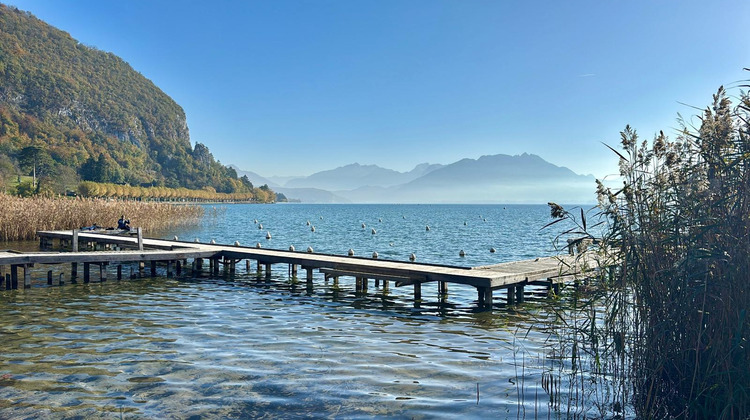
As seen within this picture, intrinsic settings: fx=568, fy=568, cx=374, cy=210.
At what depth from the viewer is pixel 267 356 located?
28.4 feet

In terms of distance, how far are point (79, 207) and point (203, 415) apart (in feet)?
96.8

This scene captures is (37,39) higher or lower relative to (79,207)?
higher

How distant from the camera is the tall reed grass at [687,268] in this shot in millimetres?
4637

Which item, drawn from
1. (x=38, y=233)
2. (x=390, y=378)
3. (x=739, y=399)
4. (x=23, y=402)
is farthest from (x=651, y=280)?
(x=38, y=233)

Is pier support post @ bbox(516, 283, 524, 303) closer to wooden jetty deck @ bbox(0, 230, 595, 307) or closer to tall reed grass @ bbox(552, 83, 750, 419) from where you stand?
wooden jetty deck @ bbox(0, 230, 595, 307)

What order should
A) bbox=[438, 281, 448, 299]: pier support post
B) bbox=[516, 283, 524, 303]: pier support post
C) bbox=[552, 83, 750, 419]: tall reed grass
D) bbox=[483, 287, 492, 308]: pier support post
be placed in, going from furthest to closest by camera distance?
bbox=[438, 281, 448, 299]: pier support post < bbox=[516, 283, 524, 303]: pier support post < bbox=[483, 287, 492, 308]: pier support post < bbox=[552, 83, 750, 419]: tall reed grass

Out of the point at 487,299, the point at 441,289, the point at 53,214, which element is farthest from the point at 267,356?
the point at 53,214

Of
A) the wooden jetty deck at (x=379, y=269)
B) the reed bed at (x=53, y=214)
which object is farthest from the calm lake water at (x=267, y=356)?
the reed bed at (x=53, y=214)

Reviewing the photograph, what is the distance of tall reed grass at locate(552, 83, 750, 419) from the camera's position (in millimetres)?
4637

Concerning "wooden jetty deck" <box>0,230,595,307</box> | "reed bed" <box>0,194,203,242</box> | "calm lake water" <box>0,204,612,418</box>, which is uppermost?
"reed bed" <box>0,194,203,242</box>

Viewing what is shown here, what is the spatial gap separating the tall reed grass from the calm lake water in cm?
143

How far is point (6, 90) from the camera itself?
150375 millimetres

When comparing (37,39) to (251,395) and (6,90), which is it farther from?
(251,395)

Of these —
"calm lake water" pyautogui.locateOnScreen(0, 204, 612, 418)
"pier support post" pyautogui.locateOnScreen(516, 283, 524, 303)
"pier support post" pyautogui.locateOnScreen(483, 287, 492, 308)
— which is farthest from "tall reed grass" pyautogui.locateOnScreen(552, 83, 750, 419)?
"pier support post" pyautogui.locateOnScreen(516, 283, 524, 303)
